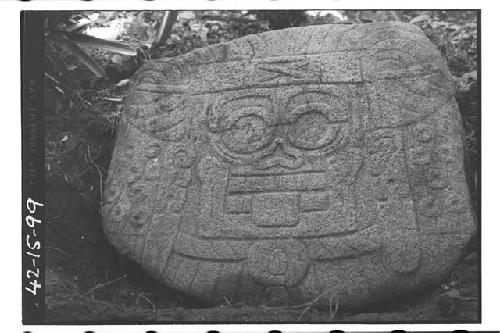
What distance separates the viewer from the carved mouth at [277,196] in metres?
4.34

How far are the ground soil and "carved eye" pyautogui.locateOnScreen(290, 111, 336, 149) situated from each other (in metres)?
0.86

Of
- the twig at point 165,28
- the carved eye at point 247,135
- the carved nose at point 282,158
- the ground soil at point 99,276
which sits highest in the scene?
the twig at point 165,28

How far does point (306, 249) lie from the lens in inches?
169

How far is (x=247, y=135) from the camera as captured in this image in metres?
4.54

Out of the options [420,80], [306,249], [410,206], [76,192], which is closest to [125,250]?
[76,192]

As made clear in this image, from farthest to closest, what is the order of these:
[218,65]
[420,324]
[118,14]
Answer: [118,14]
[218,65]
[420,324]

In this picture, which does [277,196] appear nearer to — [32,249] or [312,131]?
[312,131]

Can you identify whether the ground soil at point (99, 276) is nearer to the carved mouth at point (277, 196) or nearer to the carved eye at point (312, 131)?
the carved mouth at point (277, 196)

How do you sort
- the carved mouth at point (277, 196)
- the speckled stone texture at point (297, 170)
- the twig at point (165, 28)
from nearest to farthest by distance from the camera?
the speckled stone texture at point (297, 170), the carved mouth at point (277, 196), the twig at point (165, 28)

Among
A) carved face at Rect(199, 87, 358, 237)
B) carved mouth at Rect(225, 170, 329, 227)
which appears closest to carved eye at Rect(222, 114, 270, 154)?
carved face at Rect(199, 87, 358, 237)

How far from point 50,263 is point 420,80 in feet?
7.54

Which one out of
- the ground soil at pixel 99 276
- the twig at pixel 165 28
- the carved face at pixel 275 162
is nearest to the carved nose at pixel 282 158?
the carved face at pixel 275 162

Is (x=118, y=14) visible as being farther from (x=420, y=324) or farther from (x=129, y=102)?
(x=420, y=324)

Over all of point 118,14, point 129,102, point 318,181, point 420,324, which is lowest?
point 420,324
